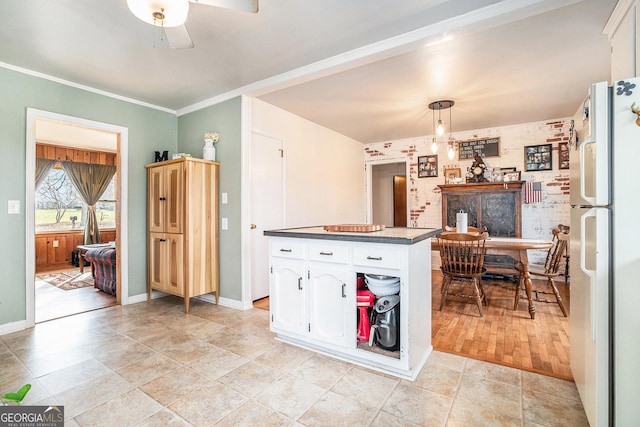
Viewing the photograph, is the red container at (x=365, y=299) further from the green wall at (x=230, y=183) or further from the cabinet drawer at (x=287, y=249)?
the green wall at (x=230, y=183)

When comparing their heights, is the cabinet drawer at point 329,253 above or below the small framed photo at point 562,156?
below

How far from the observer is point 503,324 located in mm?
2998

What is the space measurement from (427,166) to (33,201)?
18.2 ft

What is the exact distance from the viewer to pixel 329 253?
89.3 inches

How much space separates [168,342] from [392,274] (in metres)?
1.97

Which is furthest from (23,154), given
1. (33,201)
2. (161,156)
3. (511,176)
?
(511,176)

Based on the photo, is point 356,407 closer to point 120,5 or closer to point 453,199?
point 120,5

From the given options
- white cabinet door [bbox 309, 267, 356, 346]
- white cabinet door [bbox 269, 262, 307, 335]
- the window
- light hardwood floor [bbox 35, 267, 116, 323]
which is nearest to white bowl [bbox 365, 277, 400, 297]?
white cabinet door [bbox 309, 267, 356, 346]

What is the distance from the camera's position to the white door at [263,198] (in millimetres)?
3814

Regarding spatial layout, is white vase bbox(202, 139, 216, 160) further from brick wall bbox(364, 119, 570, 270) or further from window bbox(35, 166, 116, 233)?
window bbox(35, 166, 116, 233)

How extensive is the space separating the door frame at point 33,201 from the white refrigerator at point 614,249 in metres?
4.21

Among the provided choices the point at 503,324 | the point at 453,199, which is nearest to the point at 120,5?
the point at 503,324

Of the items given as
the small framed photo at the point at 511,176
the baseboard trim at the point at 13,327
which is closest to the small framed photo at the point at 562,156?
the small framed photo at the point at 511,176

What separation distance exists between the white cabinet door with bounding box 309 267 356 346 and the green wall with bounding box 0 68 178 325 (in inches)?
104
